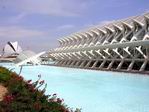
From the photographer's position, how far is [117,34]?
154 feet

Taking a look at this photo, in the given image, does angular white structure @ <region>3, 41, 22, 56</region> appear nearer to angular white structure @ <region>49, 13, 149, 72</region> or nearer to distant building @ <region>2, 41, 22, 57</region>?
distant building @ <region>2, 41, 22, 57</region>

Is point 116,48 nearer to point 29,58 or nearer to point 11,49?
point 29,58

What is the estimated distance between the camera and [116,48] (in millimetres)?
39750

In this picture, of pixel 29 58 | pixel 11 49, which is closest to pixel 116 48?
pixel 29 58

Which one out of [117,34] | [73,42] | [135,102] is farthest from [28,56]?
[135,102]

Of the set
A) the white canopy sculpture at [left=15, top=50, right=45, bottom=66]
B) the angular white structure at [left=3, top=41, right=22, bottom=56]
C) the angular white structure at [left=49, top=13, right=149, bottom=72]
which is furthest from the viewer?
the angular white structure at [left=3, top=41, right=22, bottom=56]

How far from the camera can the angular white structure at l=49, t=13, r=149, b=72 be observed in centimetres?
3697

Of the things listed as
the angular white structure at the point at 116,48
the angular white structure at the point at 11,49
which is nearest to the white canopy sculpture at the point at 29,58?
the angular white structure at the point at 116,48

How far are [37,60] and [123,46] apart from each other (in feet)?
99.4

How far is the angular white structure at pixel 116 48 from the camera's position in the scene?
37.0 m

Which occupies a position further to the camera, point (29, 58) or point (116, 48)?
point (29, 58)

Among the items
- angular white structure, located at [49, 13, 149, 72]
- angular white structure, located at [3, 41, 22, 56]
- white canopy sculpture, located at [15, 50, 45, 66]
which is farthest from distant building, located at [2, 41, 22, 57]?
angular white structure, located at [49, 13, 149, 72]

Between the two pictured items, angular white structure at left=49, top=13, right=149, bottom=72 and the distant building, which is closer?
angular white structure at left=49, top=13, right=149, bottom=72

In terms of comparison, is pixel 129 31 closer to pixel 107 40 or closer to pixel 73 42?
pixel 107 40
